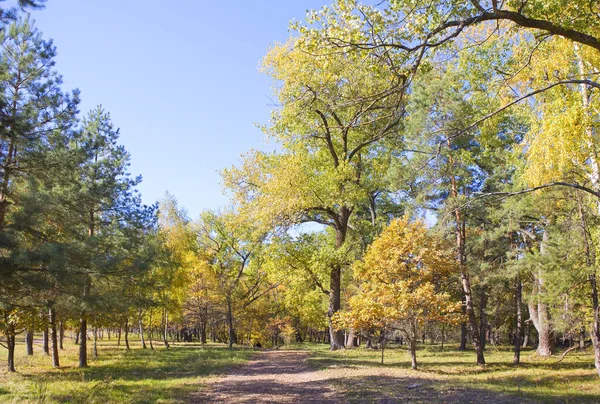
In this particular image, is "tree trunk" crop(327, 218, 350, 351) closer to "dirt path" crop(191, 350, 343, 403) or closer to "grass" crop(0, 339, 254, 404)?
"grass" crop(0, 339, 254, 404)

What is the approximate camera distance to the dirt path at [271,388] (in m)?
10.3

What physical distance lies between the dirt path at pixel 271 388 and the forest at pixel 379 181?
2.02 metres

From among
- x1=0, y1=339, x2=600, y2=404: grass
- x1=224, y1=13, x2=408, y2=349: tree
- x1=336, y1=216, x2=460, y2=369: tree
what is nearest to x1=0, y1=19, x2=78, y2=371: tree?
x1=0, y1=339, x2=600, y2=404: grass

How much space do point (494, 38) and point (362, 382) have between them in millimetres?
9539

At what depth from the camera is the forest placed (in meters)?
6.75

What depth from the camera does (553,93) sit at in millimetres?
10156

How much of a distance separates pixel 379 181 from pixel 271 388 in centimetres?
1377

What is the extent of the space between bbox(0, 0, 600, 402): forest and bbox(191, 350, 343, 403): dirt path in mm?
2019

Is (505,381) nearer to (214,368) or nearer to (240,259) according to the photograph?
(214,368)

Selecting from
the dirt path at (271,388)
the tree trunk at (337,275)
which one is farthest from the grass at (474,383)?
the tree trunk at (337,275)

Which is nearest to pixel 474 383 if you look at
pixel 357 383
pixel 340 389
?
pixel 357 383

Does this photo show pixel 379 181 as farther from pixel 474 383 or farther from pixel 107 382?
pixel 107 382

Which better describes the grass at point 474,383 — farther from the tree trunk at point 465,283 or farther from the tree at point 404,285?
the tree at point 404,285

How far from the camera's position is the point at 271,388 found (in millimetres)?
11953
